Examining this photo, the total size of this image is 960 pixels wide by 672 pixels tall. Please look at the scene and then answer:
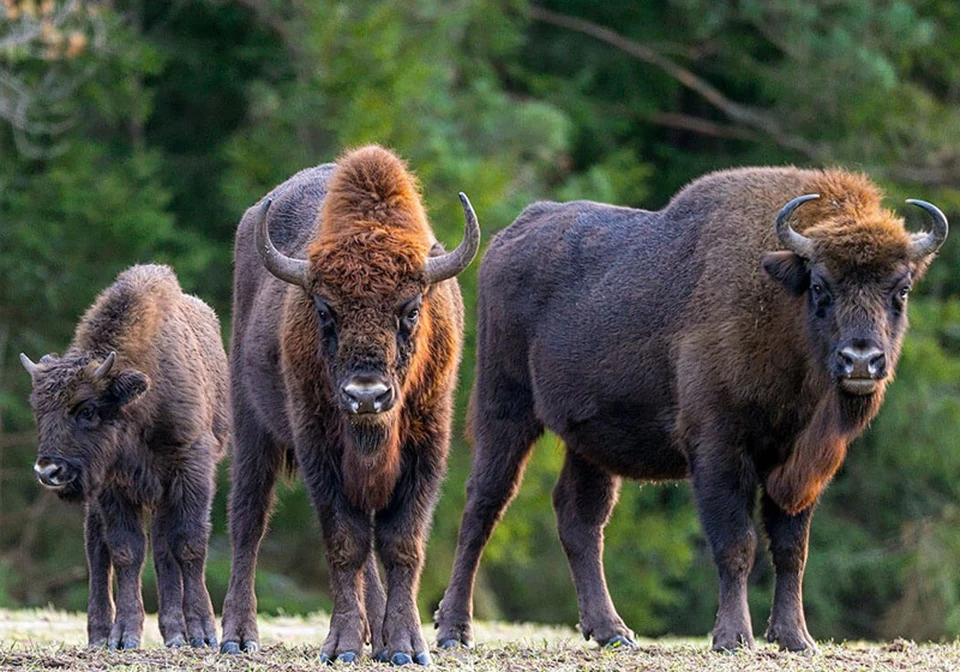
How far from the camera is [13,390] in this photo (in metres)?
25.1

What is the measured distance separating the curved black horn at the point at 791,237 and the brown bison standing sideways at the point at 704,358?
11 millimetres

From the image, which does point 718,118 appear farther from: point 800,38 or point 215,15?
point 215,15

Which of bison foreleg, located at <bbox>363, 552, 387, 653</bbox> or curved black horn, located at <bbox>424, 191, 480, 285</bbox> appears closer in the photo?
curved black horn, located at <bbox>424, 191, 480, 285</bbox>

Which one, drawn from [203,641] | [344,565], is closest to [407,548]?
[344,565]

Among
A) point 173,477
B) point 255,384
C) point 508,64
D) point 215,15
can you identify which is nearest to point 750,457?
point 255,384

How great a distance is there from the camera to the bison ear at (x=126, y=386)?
11.2m

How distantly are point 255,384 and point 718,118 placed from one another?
21346 millimetres

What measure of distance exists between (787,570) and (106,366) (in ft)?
13.8

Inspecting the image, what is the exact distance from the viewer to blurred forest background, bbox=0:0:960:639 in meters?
24.6

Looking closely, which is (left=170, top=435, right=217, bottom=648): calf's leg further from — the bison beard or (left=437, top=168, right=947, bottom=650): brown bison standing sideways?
the bison beard

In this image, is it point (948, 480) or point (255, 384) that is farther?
point (948, 480)

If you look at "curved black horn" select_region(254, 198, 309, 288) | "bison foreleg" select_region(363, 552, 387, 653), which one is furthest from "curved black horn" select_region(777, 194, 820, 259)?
"bison foreleg" select_region(363, 552, 387, 653)

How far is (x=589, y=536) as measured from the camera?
11516 mm

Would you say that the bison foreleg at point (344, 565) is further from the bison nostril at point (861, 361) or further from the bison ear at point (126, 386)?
the bison nostril at point (861, 361)
